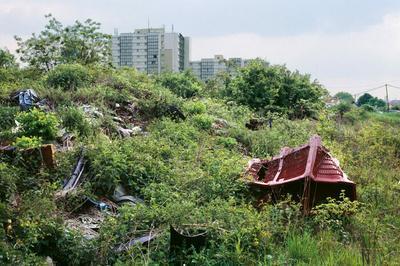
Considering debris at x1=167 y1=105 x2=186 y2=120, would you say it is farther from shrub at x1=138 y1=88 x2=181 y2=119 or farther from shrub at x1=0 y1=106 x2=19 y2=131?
shrub at x1=0 y1=106 x2=19 y2=131

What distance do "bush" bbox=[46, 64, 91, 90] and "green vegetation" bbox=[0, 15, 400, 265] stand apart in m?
0.03

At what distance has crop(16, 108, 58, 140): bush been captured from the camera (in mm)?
5766

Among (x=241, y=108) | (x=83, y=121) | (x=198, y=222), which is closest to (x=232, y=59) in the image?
(x=241, y=108)

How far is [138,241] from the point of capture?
3855 mm

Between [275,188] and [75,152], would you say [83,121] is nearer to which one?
[75,152]

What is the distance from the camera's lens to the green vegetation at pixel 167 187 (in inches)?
146

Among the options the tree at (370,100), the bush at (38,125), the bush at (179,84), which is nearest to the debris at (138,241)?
the bush at (38,125)

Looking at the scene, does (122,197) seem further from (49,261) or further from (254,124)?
(254,124)

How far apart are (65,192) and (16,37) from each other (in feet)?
30.5

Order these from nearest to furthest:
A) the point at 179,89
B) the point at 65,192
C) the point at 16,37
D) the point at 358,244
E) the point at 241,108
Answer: the point at 358,244 → the point at 65,192 → the point at 241,108 → the point at 16,37 → the point at 179,89

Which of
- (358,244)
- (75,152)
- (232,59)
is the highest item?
(232,59)

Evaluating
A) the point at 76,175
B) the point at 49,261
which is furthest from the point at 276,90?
the point at 49,261

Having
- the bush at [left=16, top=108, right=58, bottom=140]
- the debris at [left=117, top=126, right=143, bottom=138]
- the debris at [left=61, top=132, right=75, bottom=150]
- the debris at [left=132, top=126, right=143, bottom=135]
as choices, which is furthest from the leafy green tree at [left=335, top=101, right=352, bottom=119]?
the bush at [left=16, top=108, right=58, bottom=140]

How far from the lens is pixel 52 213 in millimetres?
4059
